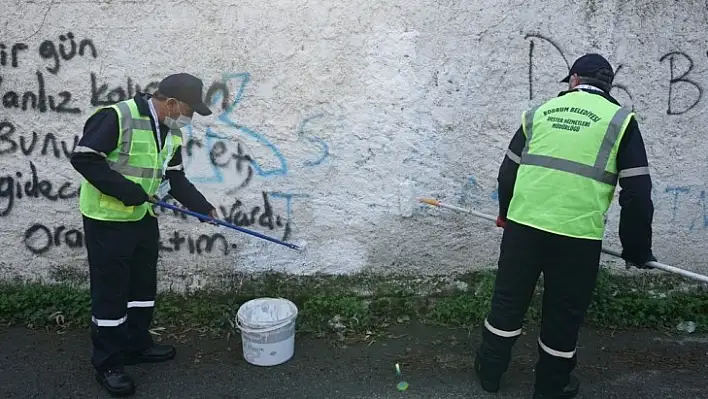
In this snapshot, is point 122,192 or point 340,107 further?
point 340,107

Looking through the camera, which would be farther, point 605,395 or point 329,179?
point 329,179

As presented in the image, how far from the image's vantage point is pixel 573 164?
3.12 m

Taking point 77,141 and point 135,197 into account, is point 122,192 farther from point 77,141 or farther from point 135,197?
point 77,141

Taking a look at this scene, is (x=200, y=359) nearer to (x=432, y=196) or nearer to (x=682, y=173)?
(x=432, y=196)

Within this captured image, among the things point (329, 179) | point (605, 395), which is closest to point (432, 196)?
point (329, 179)

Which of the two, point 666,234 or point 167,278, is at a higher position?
point 666,234

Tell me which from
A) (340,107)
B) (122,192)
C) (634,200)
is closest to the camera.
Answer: (634,200)

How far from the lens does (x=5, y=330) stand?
14.0 feet

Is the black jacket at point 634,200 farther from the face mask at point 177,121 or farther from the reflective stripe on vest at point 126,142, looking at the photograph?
the reflective stripe on vest at point 126,142

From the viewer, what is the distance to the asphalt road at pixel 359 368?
3.63m

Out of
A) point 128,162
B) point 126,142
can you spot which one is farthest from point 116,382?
point 126,142

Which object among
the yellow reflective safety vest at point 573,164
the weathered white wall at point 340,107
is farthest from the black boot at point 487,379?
the weathered white wall at point 340,107

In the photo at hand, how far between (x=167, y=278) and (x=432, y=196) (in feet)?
6.43

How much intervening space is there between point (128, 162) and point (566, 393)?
2684 mm
